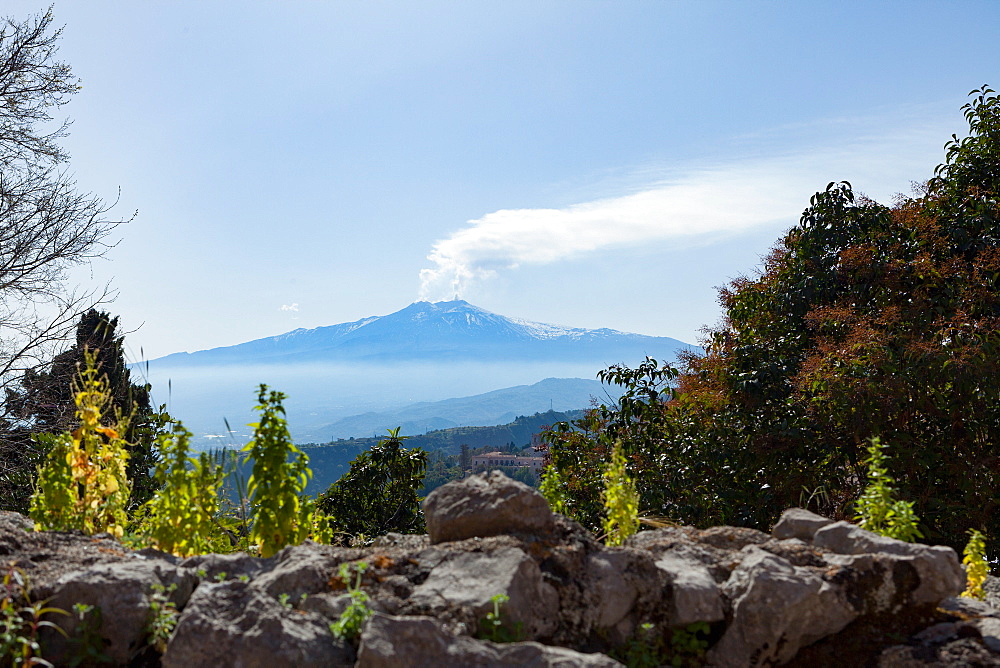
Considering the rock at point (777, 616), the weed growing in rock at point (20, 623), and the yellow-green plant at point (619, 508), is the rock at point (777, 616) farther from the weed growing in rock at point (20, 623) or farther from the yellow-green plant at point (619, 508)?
the weed growing in rock at point (20, 623)

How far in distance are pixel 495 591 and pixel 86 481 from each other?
3.34m

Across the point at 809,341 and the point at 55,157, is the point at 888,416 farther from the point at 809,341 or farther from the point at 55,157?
the point at 55,157

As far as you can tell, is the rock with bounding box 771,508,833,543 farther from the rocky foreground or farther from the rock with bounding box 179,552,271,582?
the rock with bounding box 179,552,271,582

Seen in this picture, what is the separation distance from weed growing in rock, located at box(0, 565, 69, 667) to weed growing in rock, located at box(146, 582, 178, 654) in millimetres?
342

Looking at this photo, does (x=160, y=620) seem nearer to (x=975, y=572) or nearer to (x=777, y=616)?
(x=777, y=616)

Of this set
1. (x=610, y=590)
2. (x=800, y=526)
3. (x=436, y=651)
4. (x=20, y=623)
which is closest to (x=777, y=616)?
(x=610, y=590)

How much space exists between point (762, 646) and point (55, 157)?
14.0m

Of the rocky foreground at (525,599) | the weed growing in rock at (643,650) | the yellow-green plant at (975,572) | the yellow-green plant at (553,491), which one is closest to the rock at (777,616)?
the rocky foreground at (525,599)

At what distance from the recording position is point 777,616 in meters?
3.11

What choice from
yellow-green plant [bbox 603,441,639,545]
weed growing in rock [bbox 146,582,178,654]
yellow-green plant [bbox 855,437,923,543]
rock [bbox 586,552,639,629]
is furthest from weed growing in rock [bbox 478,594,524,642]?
yellow-green plant [bbox 855,437,923,543]

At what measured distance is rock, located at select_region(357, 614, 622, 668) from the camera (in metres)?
2.54

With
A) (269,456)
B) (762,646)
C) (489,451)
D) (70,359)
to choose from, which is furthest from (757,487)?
(489,451)

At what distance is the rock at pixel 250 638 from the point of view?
2.62 metres

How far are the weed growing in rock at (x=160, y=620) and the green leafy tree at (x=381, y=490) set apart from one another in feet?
20.3
